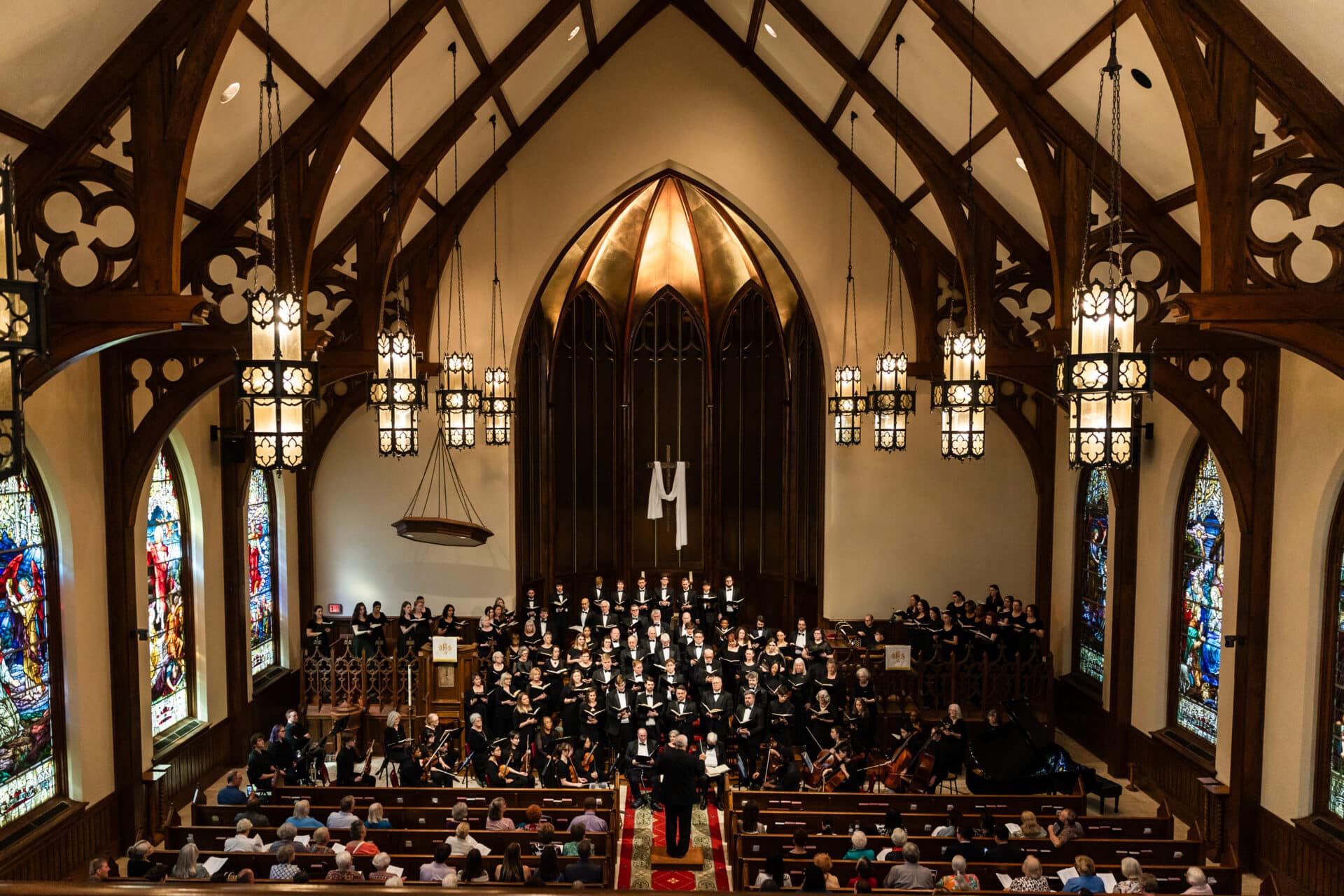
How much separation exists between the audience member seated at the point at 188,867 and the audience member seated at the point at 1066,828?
6943 millimetres

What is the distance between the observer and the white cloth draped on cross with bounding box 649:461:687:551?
19812 mm

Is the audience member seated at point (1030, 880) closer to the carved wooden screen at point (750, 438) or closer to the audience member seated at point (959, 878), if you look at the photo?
the audience member seated at point (959, 878)

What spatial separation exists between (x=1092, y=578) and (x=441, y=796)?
9.96 m

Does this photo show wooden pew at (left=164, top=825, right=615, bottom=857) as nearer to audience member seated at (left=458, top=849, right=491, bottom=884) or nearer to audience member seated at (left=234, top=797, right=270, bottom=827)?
audience member seated at (left=234, top=797, right=270, bottom=827)

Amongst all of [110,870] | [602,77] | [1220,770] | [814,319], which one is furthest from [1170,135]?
[110,870]

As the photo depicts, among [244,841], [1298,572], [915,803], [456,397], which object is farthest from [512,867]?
[1298,572]

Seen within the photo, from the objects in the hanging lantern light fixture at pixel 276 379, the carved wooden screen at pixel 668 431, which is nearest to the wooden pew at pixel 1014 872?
the hanging lantern light fixture at pixel 276 379

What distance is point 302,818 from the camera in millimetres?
9250

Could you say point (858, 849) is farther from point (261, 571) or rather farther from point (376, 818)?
point (261, 571)

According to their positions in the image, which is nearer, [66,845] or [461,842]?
[461,842]

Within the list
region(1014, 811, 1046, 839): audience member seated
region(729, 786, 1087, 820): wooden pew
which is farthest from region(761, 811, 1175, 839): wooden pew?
region(1014, 811, 1046, 839): audience member seated

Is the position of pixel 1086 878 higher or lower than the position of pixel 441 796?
higher

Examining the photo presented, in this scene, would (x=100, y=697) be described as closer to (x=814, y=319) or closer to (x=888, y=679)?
(x=888, y=679)

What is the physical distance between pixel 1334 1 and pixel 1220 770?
777 cm
